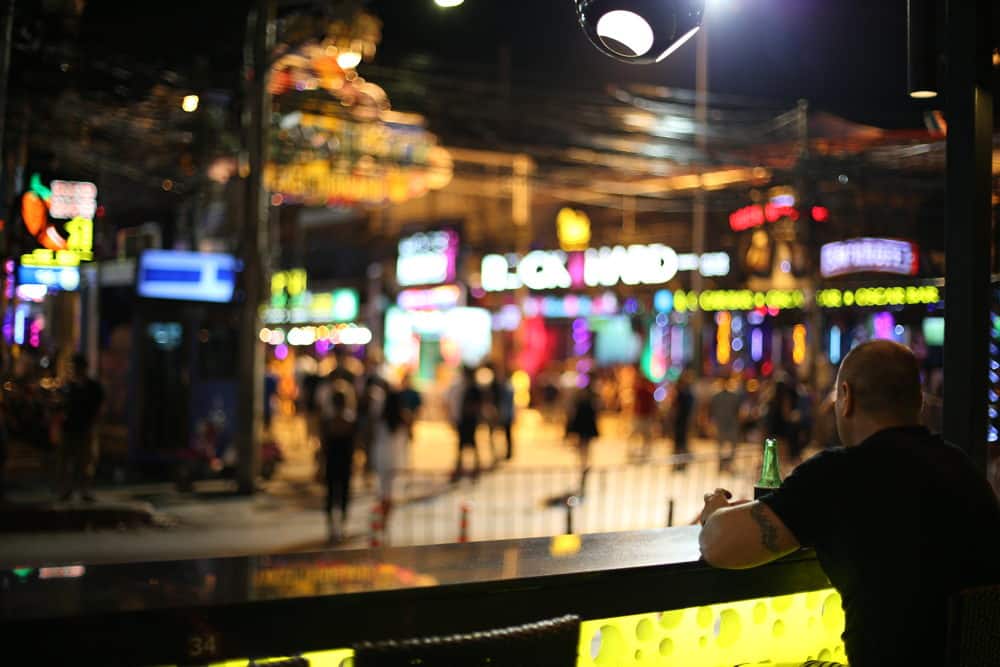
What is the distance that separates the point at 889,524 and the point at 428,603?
1.34 meters

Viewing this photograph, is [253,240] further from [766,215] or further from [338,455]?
[766,215]

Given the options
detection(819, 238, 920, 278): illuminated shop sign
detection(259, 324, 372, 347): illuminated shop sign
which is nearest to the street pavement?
detection(819, 238, 920, 278): illuminated shop sign

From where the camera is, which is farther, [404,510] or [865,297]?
[865,297]

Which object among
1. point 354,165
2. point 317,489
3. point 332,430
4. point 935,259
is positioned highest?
point 354,165

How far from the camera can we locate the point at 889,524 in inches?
125

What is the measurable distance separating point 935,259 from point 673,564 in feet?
21.3

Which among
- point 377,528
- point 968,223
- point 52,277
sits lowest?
point 377,528

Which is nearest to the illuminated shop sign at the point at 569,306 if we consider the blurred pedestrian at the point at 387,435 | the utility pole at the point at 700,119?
the utility pole at the point at 700,119

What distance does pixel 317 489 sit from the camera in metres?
18.9

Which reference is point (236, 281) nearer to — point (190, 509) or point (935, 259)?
point (190, 509)

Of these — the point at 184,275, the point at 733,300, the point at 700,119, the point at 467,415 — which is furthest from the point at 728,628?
the point at 733,300

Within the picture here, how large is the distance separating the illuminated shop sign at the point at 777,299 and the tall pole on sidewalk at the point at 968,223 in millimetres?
17425

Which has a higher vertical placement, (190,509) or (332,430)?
(332,430)

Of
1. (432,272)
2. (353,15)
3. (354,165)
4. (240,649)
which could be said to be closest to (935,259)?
(240,649)
